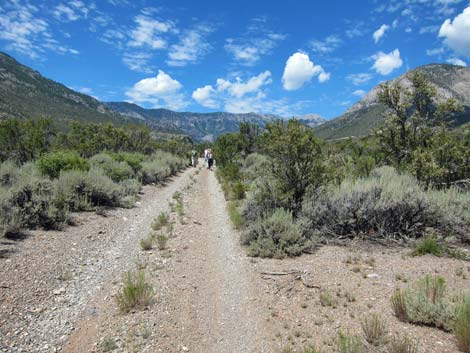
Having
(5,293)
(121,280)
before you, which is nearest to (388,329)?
(121,280)

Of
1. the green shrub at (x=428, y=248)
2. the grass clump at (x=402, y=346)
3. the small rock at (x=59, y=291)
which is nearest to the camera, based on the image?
the grass clump at (x=402, y=346)

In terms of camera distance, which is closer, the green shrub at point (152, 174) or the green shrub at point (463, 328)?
the green shrub at point (463, 328)

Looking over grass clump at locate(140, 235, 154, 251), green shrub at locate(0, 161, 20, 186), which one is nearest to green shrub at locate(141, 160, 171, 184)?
green shrub at locate(0, 161, 20, 186)

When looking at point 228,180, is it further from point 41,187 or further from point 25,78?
point 25,78

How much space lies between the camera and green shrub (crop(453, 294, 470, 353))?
3391 mm

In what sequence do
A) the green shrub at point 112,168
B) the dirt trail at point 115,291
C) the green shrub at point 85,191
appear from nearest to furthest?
the dirt trail at point 115,291 → the green shrub at point 85,191 → the green shrub at point 112,168

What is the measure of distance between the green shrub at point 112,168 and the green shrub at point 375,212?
1042cm

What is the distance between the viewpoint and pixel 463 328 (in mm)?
3414

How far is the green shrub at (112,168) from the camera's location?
15102 mm

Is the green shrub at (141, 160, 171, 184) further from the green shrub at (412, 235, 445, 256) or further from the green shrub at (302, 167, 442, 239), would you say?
the green shrub at (412, 235, 445, 256)

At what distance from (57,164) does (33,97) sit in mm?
114858

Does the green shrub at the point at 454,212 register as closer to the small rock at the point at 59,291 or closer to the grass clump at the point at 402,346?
the grass clump at the point at 402,346

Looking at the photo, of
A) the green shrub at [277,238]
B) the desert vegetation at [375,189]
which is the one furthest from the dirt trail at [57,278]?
the desert vegetation at [375,189]

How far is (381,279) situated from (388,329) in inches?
64.7
